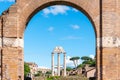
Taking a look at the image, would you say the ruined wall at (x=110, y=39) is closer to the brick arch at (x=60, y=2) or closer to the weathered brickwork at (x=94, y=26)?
the weathered brickwork at (x=94, y=26)

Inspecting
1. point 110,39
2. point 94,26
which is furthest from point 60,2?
point 110,39

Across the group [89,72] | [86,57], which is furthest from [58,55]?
[86,57]

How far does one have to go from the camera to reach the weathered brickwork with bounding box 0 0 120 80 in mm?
14758

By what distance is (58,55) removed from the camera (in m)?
73.9

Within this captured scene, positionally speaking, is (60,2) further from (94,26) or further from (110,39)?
(110,39)

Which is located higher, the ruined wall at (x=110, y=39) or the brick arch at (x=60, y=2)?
the brick arch at (x=60, y=2)

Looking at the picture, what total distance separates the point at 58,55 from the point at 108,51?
2329 inches

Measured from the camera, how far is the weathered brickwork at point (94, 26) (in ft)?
48.4

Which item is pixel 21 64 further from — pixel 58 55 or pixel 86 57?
pixel 86 57

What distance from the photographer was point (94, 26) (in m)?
15.0

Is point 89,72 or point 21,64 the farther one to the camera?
point 89,72

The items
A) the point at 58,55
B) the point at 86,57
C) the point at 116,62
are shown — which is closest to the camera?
the point at 116,62

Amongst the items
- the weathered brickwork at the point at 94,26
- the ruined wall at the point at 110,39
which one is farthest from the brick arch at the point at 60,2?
the ruined wall at the point at 110,39

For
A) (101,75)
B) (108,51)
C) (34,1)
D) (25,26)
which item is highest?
(34,1)
